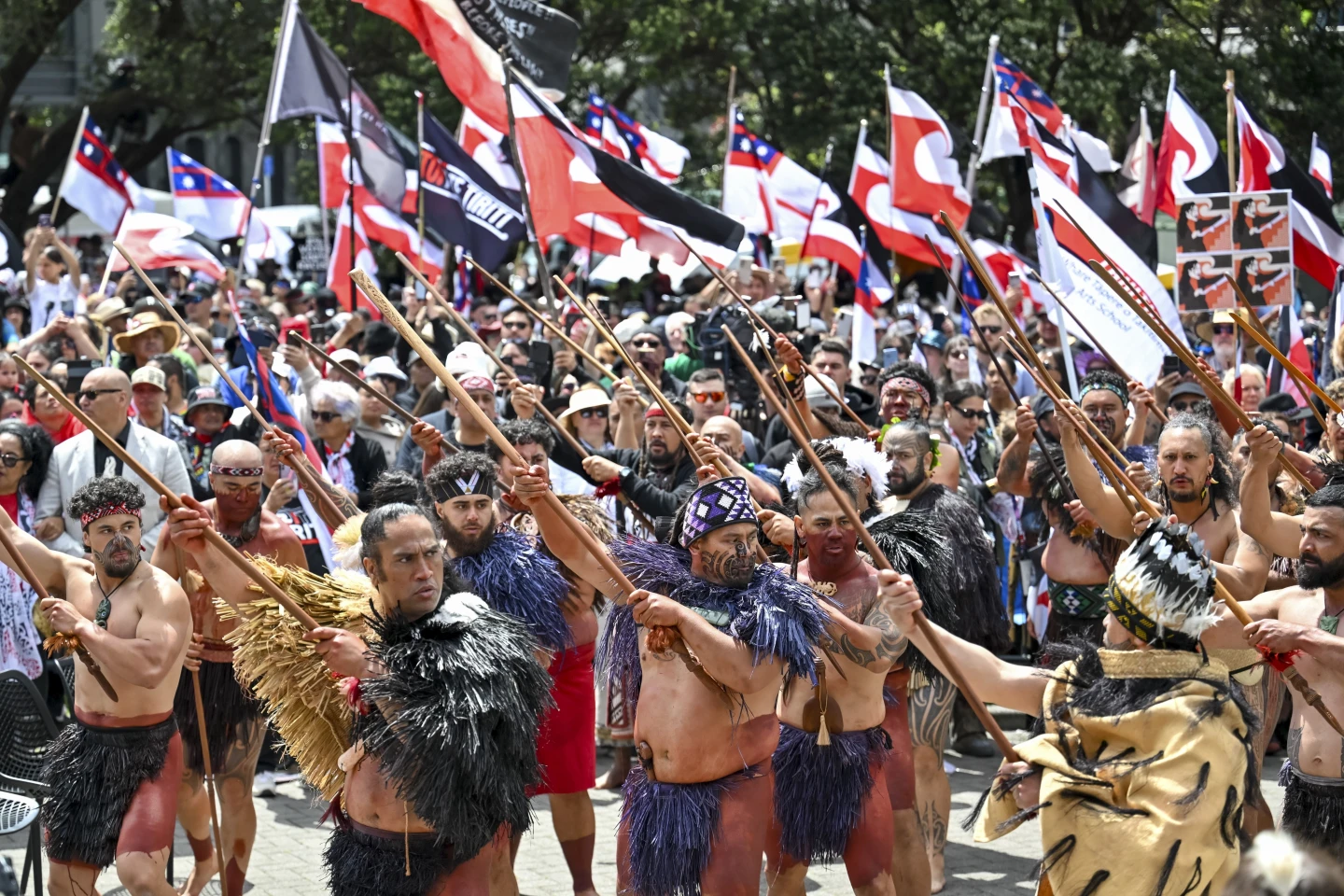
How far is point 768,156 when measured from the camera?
59.1 feet

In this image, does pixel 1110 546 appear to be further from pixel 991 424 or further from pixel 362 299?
pixel 362 299

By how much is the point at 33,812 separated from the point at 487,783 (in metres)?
2.29

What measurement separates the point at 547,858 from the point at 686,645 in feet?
9.54

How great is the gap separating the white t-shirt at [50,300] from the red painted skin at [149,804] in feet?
34.8

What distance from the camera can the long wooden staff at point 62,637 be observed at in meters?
5.86

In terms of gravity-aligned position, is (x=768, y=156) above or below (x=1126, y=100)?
below

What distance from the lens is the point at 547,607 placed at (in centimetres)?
685

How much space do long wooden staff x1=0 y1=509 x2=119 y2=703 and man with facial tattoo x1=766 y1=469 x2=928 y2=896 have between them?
8.22ft

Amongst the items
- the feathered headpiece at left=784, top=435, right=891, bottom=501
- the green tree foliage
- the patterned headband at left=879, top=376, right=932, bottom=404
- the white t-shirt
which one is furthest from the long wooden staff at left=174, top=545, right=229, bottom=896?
the green tree foliage

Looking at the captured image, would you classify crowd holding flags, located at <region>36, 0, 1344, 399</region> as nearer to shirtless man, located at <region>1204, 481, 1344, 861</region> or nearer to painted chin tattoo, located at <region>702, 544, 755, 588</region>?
shirtless man, located at <region>1204, 481, 1344, 861</region>

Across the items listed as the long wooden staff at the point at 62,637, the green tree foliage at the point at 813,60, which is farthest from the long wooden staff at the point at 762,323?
the green tree foliage at the point at 813,60

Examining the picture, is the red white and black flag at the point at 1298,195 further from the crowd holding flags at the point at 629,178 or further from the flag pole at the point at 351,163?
the flag pole at the point at 351,163

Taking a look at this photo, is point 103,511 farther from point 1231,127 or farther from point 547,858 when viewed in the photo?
point 1231,127

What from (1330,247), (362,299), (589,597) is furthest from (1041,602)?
(362,299)
